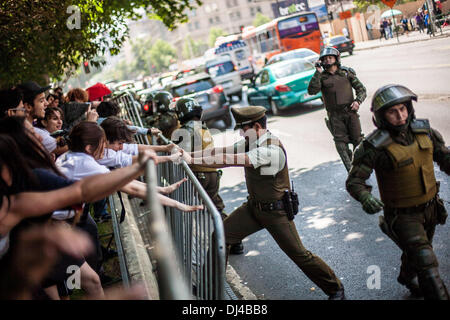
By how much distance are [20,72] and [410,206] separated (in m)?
9.07

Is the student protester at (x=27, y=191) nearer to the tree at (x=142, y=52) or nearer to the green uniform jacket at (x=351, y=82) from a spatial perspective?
the green uniform jacket at (x=351, y=82)

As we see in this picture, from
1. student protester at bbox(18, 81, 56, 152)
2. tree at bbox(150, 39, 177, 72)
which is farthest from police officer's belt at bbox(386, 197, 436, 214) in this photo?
tree at bbox(150, 39, 177, 72)

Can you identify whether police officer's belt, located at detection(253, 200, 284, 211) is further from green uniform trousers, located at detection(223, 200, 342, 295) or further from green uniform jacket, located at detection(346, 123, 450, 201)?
green uniform jacket, located at detection(346, 123, 450, 201)

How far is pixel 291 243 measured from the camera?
13.1 ft

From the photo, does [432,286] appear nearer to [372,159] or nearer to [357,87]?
[372,159]

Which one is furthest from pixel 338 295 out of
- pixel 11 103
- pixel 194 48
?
pixel 194 48

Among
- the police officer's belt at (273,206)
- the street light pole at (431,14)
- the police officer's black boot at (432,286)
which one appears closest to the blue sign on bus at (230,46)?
the street light pole at (431,14)

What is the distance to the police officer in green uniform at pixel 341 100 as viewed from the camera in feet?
23.6

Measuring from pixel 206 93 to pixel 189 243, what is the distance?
1101 cm

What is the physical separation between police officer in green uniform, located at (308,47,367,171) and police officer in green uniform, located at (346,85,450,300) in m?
3.55

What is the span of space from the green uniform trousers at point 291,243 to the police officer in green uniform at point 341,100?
3.34 metres
